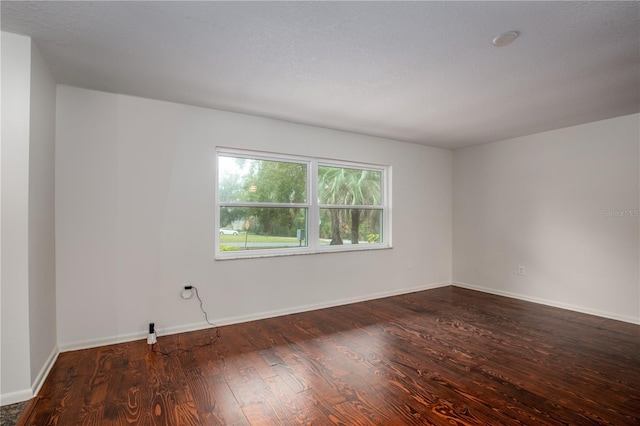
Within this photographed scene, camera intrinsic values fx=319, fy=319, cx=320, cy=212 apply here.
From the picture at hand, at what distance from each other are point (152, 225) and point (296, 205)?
1.62 meters

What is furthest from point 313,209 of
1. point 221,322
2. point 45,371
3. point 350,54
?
point 45,371

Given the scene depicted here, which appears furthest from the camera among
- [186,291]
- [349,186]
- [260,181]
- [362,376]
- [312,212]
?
[349,186]

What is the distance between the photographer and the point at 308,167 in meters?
4.11

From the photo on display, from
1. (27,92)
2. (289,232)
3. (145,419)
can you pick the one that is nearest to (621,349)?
(289,232)

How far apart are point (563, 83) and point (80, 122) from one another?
14.0 feet

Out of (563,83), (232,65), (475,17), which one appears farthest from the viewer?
(563,83)

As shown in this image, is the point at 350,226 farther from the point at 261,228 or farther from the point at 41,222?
the point at 41,222

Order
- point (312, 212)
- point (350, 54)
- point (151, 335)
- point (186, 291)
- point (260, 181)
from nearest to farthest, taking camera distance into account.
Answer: point (350, 54) → point (151, 335) → point (186, 291) → point (260, 181) → point (312, 212)

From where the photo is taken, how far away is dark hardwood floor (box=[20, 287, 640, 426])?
6.28 feet

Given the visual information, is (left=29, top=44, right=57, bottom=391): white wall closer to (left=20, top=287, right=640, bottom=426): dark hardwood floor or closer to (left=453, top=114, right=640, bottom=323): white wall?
(left=20, top=287, right=640, bottom=426): dark hardwood floor

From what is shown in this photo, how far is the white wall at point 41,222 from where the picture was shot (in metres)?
2.14

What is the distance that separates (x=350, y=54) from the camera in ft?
7.43

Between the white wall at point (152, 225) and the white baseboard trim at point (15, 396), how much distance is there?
2.59 feet

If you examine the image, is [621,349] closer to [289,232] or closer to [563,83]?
[563,83]
